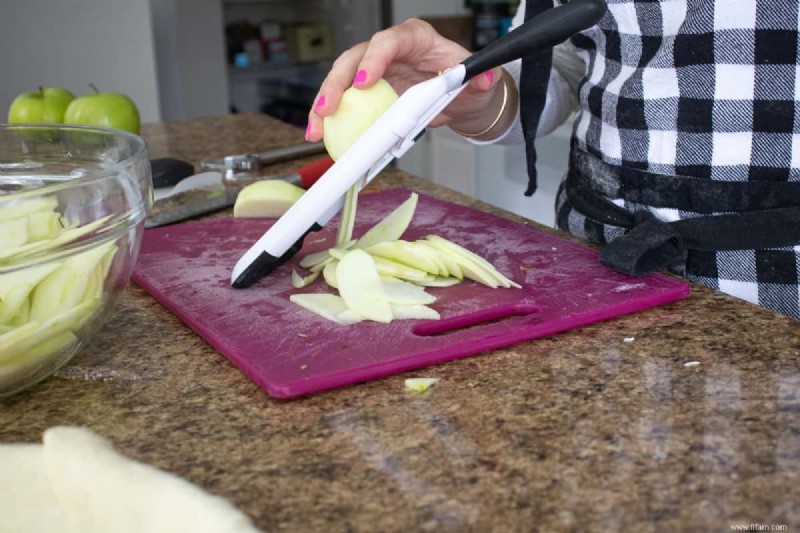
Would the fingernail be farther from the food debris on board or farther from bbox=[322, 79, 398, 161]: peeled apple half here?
the food debris on board

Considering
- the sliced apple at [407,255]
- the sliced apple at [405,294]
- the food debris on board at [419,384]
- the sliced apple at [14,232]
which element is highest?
the sliced apple at [14,232]

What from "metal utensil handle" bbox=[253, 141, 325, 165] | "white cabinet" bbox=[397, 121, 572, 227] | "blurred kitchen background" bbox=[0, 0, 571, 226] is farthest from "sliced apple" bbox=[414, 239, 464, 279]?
"blurred kitchen background" bbox=[0, 0, 571, 226]

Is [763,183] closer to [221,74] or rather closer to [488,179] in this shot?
[488,179]

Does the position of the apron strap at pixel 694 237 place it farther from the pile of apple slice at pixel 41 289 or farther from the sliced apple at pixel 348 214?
the pile of apple slice at pixel 41 289

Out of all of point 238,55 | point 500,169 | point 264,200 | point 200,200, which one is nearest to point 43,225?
point 264,200

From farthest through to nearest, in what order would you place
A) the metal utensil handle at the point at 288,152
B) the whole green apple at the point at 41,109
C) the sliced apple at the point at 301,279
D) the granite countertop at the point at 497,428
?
1. the whole green apple at the point at 41,109
2. the metal utensil handle at the point at 288,152
3. the sliced apple at the point at 301,279
4. the granite countertop at the point at 497,428

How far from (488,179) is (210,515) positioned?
7.27 feet

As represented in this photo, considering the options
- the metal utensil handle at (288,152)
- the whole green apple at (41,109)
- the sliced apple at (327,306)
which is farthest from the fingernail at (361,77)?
the whole green apple at (41,109)

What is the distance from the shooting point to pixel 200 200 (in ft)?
3.95

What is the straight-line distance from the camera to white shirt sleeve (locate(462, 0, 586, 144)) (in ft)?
3.96

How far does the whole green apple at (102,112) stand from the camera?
152cm

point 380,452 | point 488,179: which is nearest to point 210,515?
point 380,452

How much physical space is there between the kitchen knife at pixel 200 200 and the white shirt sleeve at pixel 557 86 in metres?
0.25

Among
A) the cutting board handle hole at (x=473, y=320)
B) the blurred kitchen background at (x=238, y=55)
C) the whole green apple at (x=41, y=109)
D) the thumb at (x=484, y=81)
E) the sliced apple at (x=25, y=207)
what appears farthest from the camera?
the blurred kitchen background at (x=238, y=55)
